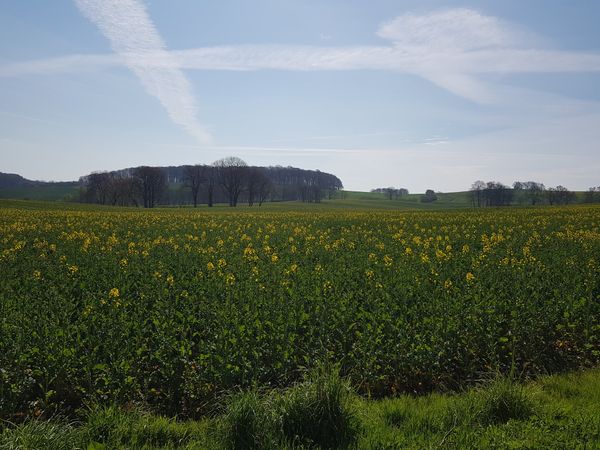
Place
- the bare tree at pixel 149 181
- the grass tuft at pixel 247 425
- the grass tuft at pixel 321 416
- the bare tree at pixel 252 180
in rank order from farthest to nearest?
the bare tree at pixel 252 180 < the bare tree at pixel 149 181 < the grass tuft at pixel 321 416 < the grass tuft at pixel 247 425

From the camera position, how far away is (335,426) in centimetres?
422

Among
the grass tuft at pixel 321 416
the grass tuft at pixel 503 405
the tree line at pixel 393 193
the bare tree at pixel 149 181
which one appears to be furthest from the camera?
the tree line at pixel 393 193

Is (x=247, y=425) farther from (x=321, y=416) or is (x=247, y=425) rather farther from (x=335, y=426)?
(x=335, y=426)

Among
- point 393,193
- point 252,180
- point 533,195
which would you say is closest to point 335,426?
point 252,180

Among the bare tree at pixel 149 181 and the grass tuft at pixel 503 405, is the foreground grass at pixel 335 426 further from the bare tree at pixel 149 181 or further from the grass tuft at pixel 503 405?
the bare tree at pixel 149 181

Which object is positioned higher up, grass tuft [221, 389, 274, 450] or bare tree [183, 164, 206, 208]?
bare tree [183, 164, 206, 208]

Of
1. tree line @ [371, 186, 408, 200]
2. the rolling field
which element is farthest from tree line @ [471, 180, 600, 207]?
the rolling field

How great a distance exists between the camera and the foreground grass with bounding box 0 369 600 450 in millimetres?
3994

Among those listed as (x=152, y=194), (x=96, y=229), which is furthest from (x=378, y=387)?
(x=152, y=194)

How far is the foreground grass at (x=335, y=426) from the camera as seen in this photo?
399 cm

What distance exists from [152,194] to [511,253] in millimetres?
89112

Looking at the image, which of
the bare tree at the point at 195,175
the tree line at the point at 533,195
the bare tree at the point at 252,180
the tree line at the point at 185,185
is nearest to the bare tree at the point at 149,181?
the tree line at the point at 185,185

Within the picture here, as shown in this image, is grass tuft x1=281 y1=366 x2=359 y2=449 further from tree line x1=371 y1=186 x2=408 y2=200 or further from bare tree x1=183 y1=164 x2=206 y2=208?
tree line x1=371 y1=186 x2=408 y2=200

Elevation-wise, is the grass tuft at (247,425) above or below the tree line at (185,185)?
below
